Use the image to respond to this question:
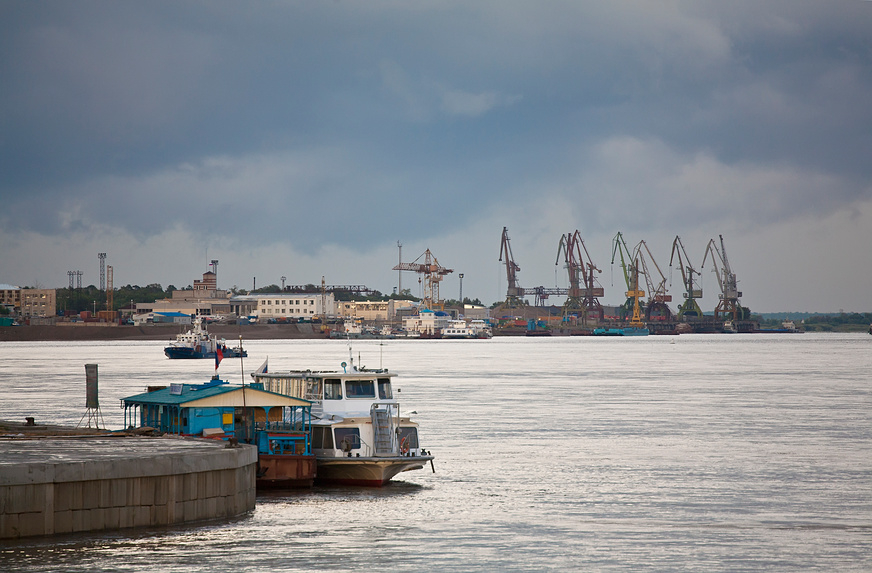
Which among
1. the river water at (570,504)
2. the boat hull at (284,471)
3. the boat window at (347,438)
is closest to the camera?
the river water at (570,504)

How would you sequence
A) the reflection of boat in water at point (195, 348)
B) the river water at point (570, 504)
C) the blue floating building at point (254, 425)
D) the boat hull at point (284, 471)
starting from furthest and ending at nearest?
1. the reflection of boat in water at point (195, 348)
2. the blue floating building at point (254, 425)
3. the boat hull at point (284, 471)
4. the river water at point (570, 504)

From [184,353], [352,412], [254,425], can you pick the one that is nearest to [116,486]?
[254,425]

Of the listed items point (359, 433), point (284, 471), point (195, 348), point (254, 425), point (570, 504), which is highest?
point (195, 348)

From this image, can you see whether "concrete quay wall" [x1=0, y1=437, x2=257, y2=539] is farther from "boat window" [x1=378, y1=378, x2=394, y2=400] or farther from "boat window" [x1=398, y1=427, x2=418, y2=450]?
"boat window" [x1=378, y1=378, x2=394, y2=400]

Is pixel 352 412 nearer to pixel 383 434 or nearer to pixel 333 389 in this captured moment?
pixel 333 389

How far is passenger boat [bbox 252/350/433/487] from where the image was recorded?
32969mm

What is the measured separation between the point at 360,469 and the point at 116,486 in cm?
1242

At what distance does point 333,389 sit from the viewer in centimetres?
3556

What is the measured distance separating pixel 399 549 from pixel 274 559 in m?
3.12

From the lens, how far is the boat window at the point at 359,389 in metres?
35.5

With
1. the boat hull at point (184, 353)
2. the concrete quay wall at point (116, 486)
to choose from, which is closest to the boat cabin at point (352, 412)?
the concrete quay wall at point (116, 486)

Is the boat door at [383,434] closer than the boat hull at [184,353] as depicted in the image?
Yes

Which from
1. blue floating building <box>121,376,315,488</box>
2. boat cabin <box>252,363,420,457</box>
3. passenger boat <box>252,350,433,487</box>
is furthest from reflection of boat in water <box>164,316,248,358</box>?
blue floating building <box>121,376,315,488</box>

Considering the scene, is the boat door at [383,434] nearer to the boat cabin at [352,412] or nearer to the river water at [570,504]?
the boat cabin at [352,412]
